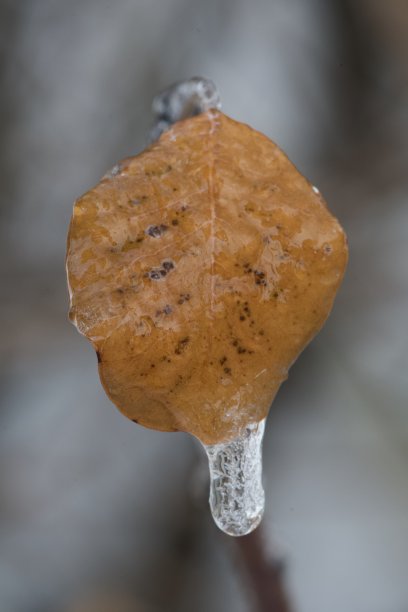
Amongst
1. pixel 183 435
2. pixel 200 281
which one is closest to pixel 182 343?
pixel 200 281

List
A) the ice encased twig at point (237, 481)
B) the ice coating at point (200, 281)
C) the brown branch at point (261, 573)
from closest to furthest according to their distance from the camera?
the ice coating at point (200, 281) < the ice encased twig at point (237, 481) < the brown branch at point (261, 573)

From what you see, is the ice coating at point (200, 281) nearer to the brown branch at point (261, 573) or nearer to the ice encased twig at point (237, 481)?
the ice encased twig at point (237, 481)

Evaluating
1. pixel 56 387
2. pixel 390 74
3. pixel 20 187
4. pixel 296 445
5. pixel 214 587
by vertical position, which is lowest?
pixel 214 587

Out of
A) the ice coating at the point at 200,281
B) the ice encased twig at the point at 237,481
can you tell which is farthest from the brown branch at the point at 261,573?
the ice coating at the point at 200,281

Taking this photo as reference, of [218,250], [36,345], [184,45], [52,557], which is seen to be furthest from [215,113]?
[52,557]

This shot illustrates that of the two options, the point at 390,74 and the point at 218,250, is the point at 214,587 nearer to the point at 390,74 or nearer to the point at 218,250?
the point at 218,250

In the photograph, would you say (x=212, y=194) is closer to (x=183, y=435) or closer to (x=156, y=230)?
(x=156, y=230)
